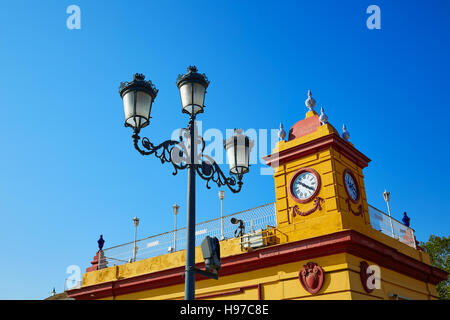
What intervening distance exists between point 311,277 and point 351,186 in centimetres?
325

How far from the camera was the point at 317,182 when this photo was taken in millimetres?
12031

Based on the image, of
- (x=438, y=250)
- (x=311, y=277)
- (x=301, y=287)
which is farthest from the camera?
(x=438, y=250)

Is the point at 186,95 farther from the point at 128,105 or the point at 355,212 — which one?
the point at 355,212

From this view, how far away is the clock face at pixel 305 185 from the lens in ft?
39.7

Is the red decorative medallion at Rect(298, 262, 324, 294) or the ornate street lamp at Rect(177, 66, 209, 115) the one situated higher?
the ornate street lamp at Rect(177, 66, 209, 115)

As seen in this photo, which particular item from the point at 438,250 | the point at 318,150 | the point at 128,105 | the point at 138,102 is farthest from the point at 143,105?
the point at 438,250

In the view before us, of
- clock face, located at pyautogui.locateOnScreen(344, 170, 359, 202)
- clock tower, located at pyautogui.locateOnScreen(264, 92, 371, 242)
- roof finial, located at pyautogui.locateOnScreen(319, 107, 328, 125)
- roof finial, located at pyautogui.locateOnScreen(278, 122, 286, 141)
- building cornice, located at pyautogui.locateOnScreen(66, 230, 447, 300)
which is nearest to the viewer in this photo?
building cornice, located at pyautogui.locateOnScreen(66, 230, 447, 300)

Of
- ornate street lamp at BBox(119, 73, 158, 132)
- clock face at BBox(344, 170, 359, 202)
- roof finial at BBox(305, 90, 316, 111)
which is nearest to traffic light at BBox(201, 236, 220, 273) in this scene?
ornate street lamp at BBox(119, 73, 158, 132)

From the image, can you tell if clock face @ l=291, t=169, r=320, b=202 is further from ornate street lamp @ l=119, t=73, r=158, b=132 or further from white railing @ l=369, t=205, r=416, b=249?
ornate street lamp @ l=119, t=73, r=158, b=132

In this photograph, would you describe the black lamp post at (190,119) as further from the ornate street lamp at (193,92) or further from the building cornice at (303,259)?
the building cornice at (303,259)

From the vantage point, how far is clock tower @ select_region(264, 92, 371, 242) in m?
11.4

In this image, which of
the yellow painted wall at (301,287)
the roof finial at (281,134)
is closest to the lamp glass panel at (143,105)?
the yellow painted wall at (301,287)

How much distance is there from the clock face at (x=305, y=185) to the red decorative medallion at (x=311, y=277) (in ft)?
6.55

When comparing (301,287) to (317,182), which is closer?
(301,287)
